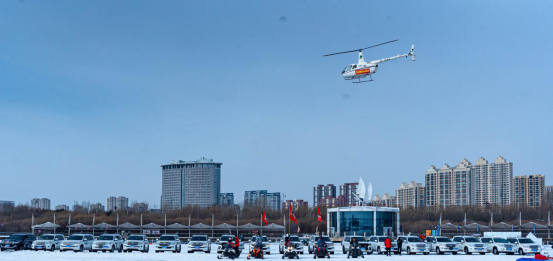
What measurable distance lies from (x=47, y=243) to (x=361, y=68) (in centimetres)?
3573

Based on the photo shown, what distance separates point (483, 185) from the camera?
648ft

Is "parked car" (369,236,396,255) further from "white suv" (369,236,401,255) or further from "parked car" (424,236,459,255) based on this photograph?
"parked car" (424,236,459,255)

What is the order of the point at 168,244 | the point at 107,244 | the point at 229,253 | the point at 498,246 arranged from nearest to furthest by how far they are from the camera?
the point at 229,253 → the point at 107,244 → the point at 498,246 → the point at 168,244

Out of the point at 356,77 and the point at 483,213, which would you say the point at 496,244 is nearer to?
the point at 356,77

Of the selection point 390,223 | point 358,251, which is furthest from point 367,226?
point 358,251

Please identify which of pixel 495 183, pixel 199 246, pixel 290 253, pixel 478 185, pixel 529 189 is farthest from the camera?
pixel 478 185

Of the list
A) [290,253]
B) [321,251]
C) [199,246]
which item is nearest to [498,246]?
[321,251]

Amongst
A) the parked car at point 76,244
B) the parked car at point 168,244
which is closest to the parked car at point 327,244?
the parked car at point 168,244

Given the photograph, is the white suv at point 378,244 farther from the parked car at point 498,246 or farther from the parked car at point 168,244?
the parked car at point 168,244

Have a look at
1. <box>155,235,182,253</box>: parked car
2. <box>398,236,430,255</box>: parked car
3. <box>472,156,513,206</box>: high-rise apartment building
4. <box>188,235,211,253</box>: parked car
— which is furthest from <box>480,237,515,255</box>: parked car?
<box>472,156,513,206</box>: high-rise apartment building

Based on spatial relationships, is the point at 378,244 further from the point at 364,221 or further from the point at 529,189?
the point at 529,189

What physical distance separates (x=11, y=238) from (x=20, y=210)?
11922 centimetres

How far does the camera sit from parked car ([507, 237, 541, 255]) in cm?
4622

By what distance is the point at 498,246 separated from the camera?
156ft
